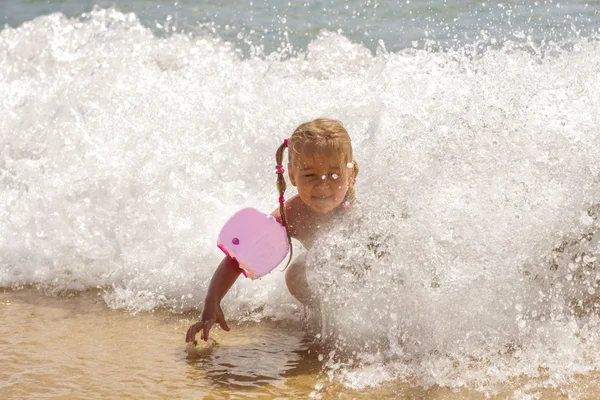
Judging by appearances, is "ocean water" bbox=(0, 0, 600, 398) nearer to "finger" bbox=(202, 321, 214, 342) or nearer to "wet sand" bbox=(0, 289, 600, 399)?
"wet sand" bbox=(0, 289, 600, 399)

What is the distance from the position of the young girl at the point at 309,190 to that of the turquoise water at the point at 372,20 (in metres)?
3.30

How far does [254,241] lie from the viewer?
3143mm

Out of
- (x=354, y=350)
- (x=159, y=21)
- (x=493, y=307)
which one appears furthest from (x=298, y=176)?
(x=159, y=21)

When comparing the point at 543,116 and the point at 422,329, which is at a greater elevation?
the point at 543,116

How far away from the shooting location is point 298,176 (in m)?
3.06

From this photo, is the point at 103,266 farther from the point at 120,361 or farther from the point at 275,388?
the point at 275,388

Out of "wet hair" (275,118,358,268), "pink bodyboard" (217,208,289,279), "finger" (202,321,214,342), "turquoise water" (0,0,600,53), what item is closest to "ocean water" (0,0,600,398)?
"turquoise water" (0,0,600,53)

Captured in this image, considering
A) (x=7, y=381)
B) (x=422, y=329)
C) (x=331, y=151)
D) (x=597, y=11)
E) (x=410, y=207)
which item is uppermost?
(x=597, y=11)

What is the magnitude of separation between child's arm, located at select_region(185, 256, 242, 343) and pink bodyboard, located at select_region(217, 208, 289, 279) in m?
0.04

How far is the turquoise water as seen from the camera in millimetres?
6516

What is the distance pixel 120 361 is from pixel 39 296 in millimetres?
933

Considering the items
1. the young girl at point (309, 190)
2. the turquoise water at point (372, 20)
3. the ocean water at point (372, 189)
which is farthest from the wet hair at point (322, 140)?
the turquoise water at point (372, 20)

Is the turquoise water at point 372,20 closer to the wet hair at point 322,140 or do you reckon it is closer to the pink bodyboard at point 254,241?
the wet hair at point 322,140

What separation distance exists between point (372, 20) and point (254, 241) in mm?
4906
